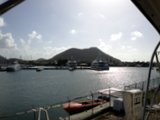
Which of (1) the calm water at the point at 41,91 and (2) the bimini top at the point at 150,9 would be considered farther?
(1) the calm water at the point at 41,91

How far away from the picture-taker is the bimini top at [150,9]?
192cm

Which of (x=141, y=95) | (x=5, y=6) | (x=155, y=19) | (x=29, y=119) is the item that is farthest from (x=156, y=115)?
(x=29, y=119)

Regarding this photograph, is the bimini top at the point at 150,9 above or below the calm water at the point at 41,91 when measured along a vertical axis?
above

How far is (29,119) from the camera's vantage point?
25391 millimetres

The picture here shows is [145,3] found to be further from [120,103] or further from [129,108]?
[120,103]

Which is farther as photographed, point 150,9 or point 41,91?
point 41,91

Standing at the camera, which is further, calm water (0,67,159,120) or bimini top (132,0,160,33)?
calm water (0,67,159,120)

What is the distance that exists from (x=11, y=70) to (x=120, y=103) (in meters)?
166

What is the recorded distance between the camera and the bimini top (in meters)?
1.92

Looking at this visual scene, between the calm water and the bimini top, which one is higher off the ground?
the bimini top

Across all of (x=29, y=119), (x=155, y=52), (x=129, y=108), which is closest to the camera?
(x=155, y=52)

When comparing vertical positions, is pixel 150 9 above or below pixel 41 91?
above

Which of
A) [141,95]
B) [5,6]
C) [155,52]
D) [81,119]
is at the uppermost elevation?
[5,6]

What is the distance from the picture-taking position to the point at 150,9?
202 centimetres
